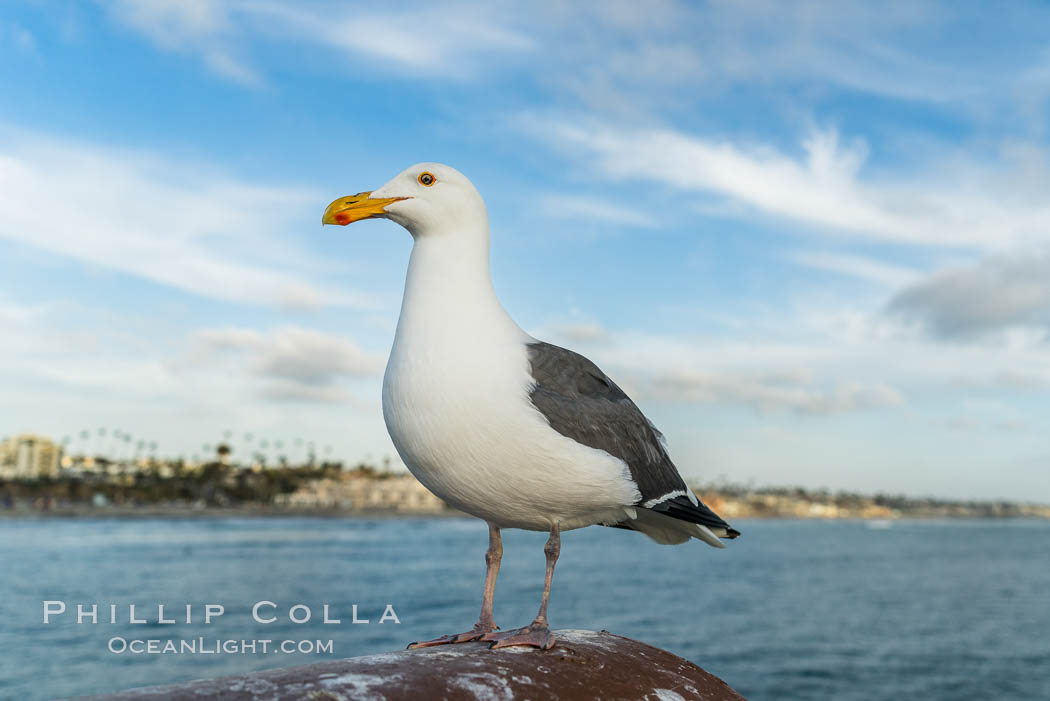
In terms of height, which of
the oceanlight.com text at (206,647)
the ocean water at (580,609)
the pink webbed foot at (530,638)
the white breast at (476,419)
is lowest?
the ocean water at (580,609)

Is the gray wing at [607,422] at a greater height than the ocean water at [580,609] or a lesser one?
greater

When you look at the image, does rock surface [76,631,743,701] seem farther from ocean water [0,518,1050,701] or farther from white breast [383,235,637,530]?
ocean water [0,518,1050,701]

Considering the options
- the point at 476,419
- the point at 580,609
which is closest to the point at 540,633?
the point at 476,419

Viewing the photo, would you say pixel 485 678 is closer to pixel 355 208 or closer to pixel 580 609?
pixel 355 208

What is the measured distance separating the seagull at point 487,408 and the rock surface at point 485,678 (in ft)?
0.78

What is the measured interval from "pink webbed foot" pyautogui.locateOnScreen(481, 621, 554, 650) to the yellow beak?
2.09 metres

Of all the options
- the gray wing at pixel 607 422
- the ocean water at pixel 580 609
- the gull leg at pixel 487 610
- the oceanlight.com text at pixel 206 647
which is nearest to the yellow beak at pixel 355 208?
the gray wing at pixel 607 422

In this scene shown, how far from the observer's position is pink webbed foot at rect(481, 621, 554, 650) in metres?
3.79

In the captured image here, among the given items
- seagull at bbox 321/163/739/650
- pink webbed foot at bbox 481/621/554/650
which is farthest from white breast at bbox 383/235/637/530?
pink webbed foot at bbox 481/621/554/650

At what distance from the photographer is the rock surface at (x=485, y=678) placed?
112 inches

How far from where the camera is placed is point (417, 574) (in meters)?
75.5

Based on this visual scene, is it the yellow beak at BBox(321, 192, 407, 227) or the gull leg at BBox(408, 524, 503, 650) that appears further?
the yellow beak at BBox(321, 192, 407, 227)

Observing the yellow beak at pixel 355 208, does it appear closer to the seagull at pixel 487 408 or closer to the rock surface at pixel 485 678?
the seagull at pixel 487 408

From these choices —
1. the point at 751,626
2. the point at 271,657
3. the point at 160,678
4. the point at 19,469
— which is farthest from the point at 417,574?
the point at 19,469
